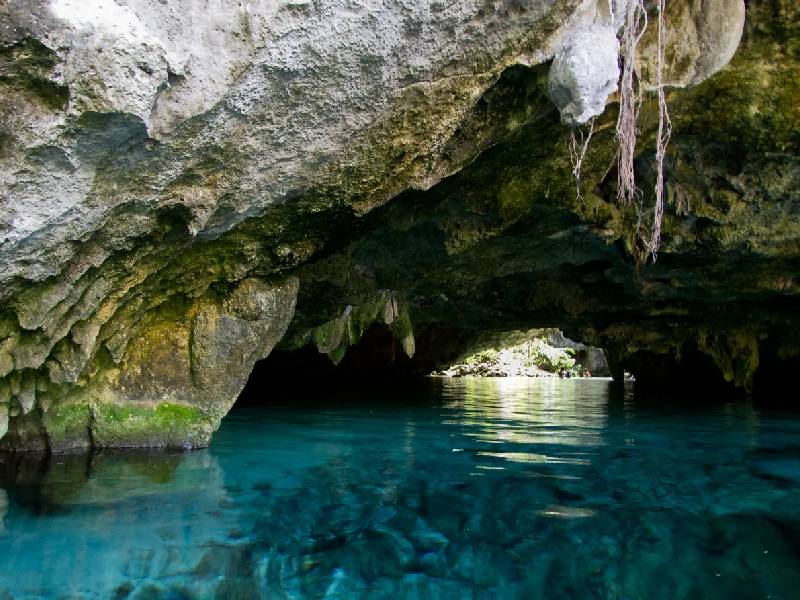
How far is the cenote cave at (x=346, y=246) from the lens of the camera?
11.0 feet

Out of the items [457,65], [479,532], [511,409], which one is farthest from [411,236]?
[511,409]

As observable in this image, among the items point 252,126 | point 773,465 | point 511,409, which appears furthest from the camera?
point 511,409

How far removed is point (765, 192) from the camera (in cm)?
661

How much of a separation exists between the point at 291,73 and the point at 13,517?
3.30 metres

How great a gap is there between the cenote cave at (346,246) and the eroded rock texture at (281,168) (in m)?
0.02

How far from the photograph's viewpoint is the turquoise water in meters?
3.22

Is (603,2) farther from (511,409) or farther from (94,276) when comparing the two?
(511,409)

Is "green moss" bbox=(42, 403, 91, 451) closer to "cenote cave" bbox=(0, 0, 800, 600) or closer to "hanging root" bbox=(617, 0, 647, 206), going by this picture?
"cenote cave" bbox=(0, 0, 800, 600)

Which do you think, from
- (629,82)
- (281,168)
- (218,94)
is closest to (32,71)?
(218,94)

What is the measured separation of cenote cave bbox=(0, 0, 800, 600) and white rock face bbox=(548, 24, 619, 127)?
0.02 metres

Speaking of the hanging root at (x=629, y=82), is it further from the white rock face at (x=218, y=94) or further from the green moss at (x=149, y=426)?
the green moss at (x=149, y=426)

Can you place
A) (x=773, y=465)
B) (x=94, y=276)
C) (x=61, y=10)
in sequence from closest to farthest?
(x=61, y=10), (x=94, y=276), (x=773, y=465)

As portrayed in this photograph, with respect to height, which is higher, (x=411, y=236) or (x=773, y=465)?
(x=411, y=236)

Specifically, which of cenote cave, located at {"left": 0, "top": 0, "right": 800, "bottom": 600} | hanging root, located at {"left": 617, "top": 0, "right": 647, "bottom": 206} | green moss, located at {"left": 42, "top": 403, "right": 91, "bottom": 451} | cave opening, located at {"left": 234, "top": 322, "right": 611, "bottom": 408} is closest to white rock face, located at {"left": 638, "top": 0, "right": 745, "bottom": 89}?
cenote cave, located at {"left": 0, "top": 0, "right": 800, "bottom": 600}
